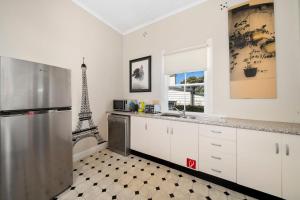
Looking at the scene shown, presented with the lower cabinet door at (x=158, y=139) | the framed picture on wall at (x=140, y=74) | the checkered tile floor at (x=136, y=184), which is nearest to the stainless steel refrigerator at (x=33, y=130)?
the checkered tile floor at (x=136, y=184)

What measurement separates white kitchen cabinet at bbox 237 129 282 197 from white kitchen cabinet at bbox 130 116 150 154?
1.55 metres

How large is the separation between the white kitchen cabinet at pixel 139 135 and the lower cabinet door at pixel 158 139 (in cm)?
7

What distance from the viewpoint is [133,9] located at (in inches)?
106

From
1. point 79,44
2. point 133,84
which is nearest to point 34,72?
point 79,44

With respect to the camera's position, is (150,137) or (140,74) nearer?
(150,137)

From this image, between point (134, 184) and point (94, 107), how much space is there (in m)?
1.84

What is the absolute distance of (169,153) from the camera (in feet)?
7.48

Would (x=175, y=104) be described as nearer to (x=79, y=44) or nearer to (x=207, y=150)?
(x=207, y=150)

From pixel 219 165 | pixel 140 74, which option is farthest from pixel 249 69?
pixel 140 74

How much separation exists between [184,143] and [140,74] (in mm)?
2009

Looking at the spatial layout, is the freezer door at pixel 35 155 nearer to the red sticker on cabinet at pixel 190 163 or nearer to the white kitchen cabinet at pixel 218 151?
the red sticker on cabinet at pixel 190 163

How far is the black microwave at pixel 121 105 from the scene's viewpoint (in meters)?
3.16

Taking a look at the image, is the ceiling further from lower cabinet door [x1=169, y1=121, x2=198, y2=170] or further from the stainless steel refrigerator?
lower cabinet door [x1=169, y1=121, x2=198, y2=170]

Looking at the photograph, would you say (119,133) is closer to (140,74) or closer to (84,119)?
(84,119)
